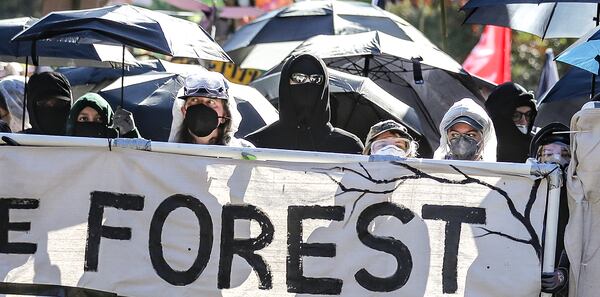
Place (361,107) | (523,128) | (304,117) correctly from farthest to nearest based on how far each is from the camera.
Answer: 1. (361,107)
2. (523,128)
3. (304,117)

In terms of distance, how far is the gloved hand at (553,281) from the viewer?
5.12 meters

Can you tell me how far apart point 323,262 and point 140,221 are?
2.55 ft

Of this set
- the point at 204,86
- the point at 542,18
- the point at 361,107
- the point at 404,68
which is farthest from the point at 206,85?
the point at 404,68

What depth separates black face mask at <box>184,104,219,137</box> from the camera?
613 centimetres

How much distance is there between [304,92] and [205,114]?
95 cm

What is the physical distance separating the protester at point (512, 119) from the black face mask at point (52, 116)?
8.37ft

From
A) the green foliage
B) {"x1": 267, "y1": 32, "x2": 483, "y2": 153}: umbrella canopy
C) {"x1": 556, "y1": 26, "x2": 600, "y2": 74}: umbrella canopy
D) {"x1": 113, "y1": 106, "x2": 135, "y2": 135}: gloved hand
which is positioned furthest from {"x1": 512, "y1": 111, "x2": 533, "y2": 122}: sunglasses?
the green foliage

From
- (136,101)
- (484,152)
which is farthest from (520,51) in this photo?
(484,152)

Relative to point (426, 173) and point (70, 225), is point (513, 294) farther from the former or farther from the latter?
point (70, 225)

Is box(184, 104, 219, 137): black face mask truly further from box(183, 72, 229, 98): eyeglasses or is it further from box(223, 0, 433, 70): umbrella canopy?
box(223, 0, 433, 70): umbrella canopy

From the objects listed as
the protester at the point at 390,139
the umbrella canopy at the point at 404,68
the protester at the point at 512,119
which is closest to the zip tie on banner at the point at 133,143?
the protester at the point at 390,139

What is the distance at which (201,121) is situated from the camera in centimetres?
614

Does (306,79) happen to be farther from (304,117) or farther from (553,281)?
(553,281)

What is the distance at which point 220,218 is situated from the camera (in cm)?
530
